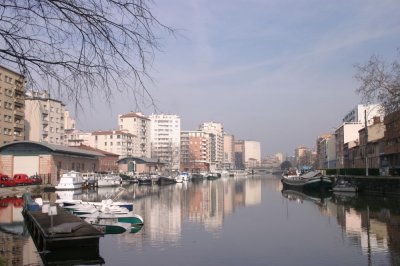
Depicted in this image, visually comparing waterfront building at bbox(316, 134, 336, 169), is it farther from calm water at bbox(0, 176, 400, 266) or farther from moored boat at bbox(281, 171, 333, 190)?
calm water at bbox(0, 176, 400, 266)

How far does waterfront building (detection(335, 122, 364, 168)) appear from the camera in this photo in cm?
13025

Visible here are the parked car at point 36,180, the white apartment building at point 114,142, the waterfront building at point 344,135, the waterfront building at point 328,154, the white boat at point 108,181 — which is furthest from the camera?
the white apartment building at point 114,142

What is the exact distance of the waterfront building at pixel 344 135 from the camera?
130250 mm

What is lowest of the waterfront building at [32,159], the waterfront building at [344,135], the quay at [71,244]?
the quay at [71,244]

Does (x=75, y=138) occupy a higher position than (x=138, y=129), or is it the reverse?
(x=138, y=129)

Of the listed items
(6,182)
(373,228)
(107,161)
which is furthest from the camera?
(107,161)

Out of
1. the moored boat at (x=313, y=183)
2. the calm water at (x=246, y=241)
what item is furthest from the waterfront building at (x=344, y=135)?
the calm water at (x=246, y=241)

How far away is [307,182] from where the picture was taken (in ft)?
252

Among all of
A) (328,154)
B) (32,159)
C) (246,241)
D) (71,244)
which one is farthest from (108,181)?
(328,154)

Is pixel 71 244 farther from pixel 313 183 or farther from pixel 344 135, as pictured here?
pixel 344 135

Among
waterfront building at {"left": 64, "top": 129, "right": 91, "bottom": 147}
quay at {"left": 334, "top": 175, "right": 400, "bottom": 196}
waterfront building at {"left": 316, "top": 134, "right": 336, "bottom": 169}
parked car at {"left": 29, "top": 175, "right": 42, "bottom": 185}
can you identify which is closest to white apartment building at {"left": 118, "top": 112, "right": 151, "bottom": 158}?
waterfront building at {"left": 64, "top": 129, "right": 91, "bottom": 147}

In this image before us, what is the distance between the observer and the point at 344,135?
13200cm

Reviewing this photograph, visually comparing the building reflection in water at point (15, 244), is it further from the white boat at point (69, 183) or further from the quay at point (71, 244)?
the white boat at point (69, 183)

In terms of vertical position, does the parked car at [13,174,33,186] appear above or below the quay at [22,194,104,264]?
above
